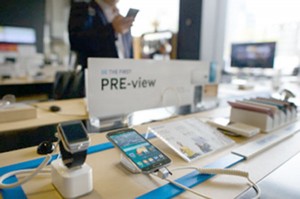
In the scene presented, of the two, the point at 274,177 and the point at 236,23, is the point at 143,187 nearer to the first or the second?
the point at 274,177

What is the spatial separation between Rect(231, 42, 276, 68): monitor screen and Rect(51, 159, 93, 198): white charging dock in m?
2.02

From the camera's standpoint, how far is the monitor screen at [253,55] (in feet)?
6.71

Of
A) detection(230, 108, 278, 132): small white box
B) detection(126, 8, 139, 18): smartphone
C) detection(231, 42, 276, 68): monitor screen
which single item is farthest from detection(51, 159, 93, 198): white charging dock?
detection(231, 42, 276, 68): monitor screen

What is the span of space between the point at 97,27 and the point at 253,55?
5.25 feet

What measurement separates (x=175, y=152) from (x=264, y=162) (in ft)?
0.84

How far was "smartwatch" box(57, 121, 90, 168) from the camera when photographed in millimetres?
440

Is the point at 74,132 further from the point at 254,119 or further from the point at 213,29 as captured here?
the point at 213,29

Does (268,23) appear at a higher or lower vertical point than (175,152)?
higher

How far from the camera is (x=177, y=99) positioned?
1.24 m

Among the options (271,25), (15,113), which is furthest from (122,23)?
(271,25)

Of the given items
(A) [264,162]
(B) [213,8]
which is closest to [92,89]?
(A) [264,162]

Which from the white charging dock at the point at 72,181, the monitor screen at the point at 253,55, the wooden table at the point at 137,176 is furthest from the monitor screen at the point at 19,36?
the white charging dock at the point at 72,181

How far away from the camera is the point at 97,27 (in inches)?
46.4

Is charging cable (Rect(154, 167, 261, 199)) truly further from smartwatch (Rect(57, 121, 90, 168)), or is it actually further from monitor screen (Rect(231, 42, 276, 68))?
monitor screen (Rect(231, 42, 276, 68))
